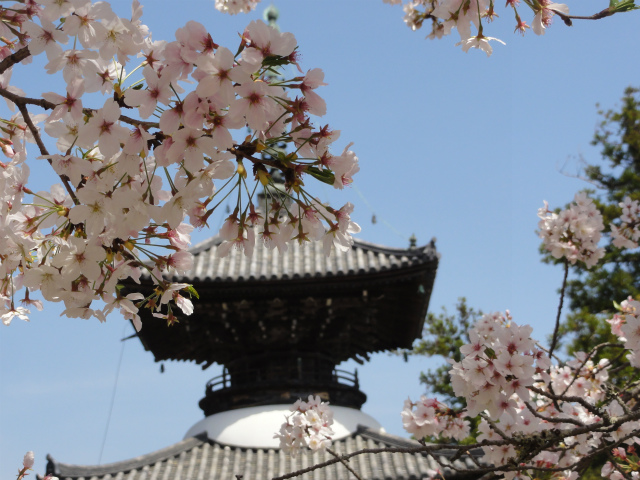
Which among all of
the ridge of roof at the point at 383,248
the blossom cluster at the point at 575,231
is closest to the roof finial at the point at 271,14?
the ridge of roof at the point at 383,248

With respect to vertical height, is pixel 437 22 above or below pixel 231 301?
below

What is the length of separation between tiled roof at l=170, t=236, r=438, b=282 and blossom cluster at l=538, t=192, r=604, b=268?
10.3 feet

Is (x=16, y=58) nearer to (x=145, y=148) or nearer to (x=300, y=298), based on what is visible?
(x=145, y=148)

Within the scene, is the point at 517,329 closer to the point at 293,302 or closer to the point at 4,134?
the point at 4,134

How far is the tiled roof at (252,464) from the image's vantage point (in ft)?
24.1

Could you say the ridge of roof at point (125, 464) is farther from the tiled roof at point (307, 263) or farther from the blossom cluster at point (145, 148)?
the blossom cluster at point (145, 148)

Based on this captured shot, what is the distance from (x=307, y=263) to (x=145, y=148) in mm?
6703

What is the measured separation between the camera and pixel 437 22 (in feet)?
13.0

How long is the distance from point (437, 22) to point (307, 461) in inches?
206

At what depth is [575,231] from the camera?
4.72m

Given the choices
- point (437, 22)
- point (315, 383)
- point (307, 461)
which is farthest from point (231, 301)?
point (437, 22)

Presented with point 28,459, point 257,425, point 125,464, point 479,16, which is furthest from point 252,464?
point 479,16

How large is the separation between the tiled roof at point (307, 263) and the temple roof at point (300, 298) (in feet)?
0.04

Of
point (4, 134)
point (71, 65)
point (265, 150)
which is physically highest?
point (4, 134)
